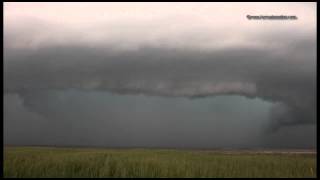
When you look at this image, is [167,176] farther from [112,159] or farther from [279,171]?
[279,171]

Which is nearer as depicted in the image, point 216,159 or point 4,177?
point 4,177

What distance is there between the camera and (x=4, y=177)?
12797 millimetres

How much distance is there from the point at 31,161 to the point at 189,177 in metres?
4.22

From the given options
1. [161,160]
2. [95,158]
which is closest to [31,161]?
[95,158]

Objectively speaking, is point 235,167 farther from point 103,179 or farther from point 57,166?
point 57,166

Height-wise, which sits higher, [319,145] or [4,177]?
[319,145]

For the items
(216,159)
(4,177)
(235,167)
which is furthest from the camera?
(216,159)

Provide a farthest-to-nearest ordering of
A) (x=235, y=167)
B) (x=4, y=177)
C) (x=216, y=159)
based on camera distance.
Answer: (x=216, y=159)
(x=235, y=167)
(x=4, y=177)

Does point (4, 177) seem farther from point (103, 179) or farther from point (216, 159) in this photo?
point (216, 159)

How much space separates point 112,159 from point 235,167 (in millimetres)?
3345

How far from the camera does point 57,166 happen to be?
1328 centimetres

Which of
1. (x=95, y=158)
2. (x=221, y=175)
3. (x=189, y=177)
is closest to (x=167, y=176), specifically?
(x=189, y=177)

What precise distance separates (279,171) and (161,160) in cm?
322

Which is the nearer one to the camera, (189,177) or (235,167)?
(189,177)
